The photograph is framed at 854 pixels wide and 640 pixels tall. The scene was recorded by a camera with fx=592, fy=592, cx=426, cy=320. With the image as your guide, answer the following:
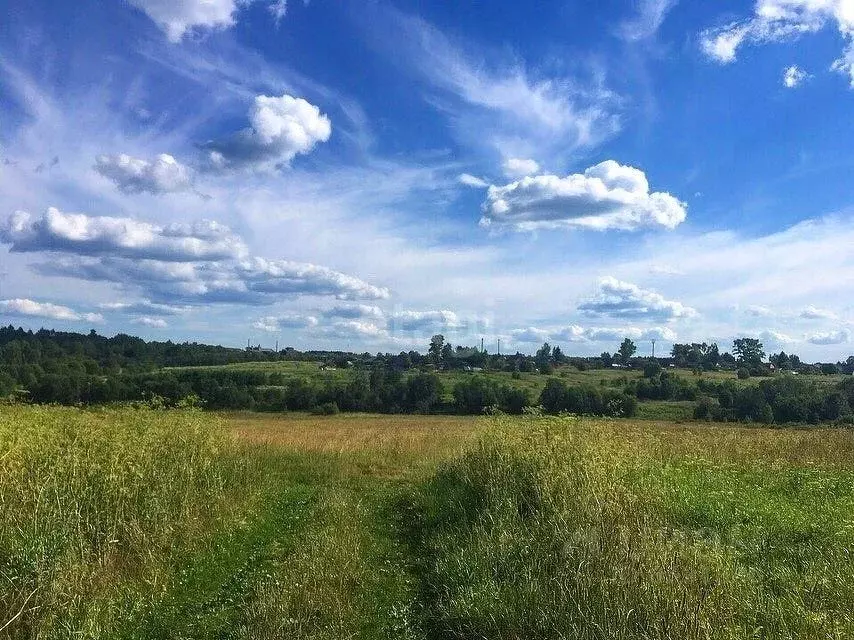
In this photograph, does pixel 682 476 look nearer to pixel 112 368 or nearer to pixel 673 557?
pixel 673 557

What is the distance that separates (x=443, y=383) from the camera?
299 feet

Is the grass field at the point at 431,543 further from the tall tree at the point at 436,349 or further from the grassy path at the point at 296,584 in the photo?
the tall tree at the point at 436,349

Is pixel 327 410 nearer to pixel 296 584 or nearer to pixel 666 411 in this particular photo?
pixel 666 411

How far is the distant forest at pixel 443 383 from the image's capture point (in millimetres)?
60844

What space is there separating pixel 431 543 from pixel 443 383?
8034cm

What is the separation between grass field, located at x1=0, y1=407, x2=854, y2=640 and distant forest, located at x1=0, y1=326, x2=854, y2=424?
14.0 feet

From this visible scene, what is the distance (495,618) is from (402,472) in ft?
48.0

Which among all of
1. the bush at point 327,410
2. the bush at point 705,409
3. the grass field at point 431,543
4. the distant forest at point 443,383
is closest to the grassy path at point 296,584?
the grass field at point 431,543

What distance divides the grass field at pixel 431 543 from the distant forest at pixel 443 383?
4279mm

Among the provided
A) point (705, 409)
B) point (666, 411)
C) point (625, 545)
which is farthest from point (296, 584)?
point (666, 411)

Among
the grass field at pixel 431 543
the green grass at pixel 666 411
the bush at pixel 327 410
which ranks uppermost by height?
the grass field at pixel 431 543

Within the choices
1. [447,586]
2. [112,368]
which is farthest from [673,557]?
[112,368]

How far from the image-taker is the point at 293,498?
53.1 ft

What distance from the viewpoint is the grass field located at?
6.50m
